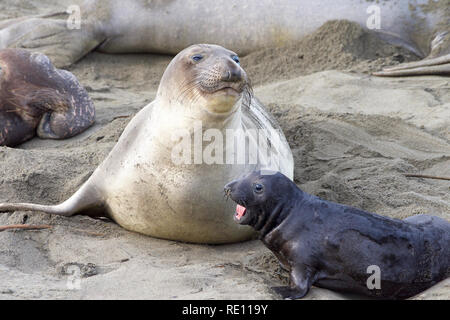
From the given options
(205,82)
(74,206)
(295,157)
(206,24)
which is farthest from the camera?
(206,24)

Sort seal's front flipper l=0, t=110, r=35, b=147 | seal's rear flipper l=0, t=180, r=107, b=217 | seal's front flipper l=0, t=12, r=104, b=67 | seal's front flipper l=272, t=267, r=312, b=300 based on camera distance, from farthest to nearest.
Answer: seal's front flipper l=0, t=12, r=104, b=67 < seal's front flipper l=0, t=110, r=35, b=147 < seal's rear flipper l=0, t=180, r=107, b=217 < seal's front flipper l=272, t=267, r=312, b=300

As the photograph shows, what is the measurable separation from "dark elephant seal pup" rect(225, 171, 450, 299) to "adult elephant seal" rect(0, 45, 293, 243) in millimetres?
361

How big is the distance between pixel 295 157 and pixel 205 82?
1.67 meters

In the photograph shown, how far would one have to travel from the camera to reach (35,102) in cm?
525

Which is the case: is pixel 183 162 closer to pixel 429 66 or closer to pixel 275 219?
pixel 275 219

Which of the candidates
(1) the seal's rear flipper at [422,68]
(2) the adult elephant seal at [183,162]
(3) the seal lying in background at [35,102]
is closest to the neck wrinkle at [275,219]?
(2) the adult elephant seal at [183,162]

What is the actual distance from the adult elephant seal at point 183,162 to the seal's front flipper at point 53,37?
3521mm

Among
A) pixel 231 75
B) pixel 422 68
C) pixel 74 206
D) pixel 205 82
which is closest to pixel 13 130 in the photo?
pixel 74 206

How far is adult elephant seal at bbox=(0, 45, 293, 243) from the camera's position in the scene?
3.23 m

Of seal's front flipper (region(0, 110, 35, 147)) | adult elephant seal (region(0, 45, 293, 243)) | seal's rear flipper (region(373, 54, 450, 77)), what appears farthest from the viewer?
seal's rear flipper (region(373, 54, 450, 77))

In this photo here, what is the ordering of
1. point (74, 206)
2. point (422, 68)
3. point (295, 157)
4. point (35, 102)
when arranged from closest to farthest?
point (74, 206), point (295, 157), point (35, 102), point (422, 68)

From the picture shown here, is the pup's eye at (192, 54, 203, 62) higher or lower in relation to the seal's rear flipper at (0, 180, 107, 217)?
higher

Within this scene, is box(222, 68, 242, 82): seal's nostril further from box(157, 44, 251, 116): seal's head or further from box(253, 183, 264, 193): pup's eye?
box(253, 183, 264, 193): pup's eye

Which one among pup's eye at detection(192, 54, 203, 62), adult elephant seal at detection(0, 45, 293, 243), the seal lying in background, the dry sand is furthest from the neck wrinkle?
the seal lying in background
